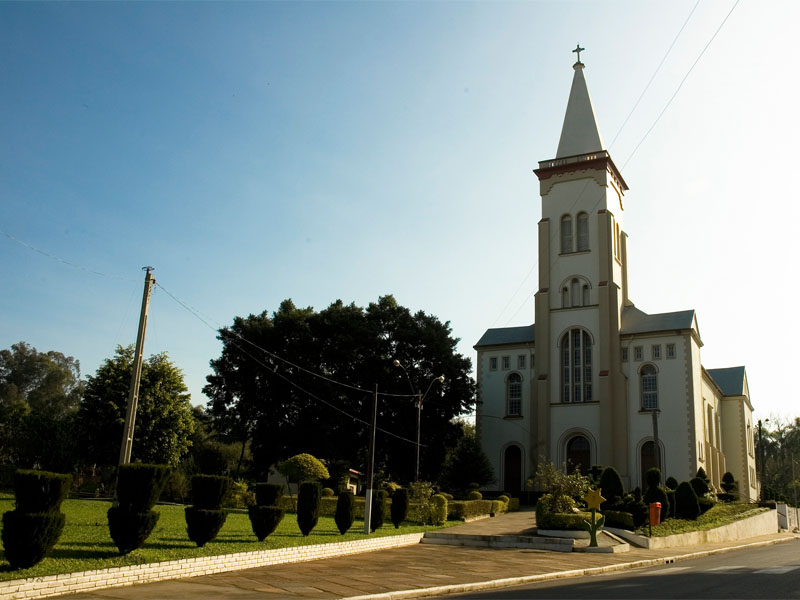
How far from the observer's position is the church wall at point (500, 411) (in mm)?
48625

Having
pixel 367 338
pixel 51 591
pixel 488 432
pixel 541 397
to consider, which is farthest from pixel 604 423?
pixel 51 591

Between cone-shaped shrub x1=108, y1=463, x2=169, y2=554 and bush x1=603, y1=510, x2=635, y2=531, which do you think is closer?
cone-shaped shrub x1=108, y1=463, x2=169, y2=554

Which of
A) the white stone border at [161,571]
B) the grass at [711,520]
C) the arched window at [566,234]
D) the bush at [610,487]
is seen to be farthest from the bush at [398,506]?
the arched window at [566,234]

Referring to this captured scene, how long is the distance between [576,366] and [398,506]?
77.8 feet

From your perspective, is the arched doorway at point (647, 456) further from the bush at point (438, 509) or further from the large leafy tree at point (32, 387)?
the large leafy tree at point (32, 387)

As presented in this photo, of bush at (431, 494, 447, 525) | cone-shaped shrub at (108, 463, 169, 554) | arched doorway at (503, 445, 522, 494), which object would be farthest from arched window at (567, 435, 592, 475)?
cone-shaped shrub at (108, 463, 169, 554)

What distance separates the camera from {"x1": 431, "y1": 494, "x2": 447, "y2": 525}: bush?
29.8 m

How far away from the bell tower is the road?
27.2m

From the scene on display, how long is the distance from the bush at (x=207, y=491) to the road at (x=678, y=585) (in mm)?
6579

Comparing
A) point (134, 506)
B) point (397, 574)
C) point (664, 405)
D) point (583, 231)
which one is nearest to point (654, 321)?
point (664, 405)

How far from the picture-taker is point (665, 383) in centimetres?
4509

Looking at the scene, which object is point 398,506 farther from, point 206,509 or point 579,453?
point 579,453

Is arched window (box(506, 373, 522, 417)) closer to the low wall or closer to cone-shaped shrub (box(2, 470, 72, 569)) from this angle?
the low wall

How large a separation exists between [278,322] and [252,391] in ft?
15.7
